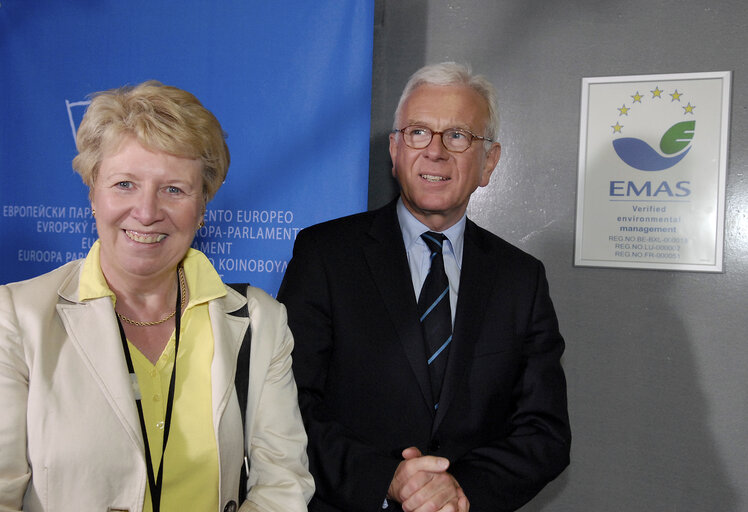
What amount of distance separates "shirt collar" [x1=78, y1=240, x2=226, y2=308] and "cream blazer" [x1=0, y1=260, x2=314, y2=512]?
0.08 ft

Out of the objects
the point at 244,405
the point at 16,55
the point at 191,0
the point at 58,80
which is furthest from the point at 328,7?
the point at 244,405

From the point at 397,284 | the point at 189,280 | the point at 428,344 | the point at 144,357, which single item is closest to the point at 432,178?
the point at 397,284

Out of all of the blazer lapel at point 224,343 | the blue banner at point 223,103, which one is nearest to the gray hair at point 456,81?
the blue banner at point 223,103

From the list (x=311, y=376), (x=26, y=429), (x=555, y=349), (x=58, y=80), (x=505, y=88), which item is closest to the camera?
(x=26, y=429)

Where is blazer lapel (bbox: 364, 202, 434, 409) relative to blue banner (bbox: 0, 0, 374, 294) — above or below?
below

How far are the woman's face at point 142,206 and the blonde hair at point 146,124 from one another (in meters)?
0.02

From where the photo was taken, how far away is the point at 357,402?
1.95m

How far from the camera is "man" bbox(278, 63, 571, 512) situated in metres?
1.84

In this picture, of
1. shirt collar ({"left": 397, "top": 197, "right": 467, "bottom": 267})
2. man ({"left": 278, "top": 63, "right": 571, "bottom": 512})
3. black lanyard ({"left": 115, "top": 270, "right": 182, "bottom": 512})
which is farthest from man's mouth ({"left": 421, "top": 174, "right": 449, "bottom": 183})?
black lanyard ({"left": 115, "top": 270, "right": 182, "bottom": 512})

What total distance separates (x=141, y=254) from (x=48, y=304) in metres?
0.23

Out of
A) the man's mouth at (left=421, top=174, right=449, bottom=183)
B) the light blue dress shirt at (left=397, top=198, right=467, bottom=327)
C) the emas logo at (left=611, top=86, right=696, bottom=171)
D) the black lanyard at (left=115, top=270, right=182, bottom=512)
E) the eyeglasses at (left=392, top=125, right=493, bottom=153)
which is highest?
the emas logo at (left=611, top=86, right=696, bottom=171)

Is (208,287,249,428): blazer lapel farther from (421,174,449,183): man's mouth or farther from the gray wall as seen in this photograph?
the gray wall

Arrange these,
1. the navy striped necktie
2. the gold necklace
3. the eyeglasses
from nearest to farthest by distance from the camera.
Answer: the gold necklace, the navy striped necktie, the eyeglasses

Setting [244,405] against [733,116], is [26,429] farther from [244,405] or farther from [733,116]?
[733,116]
